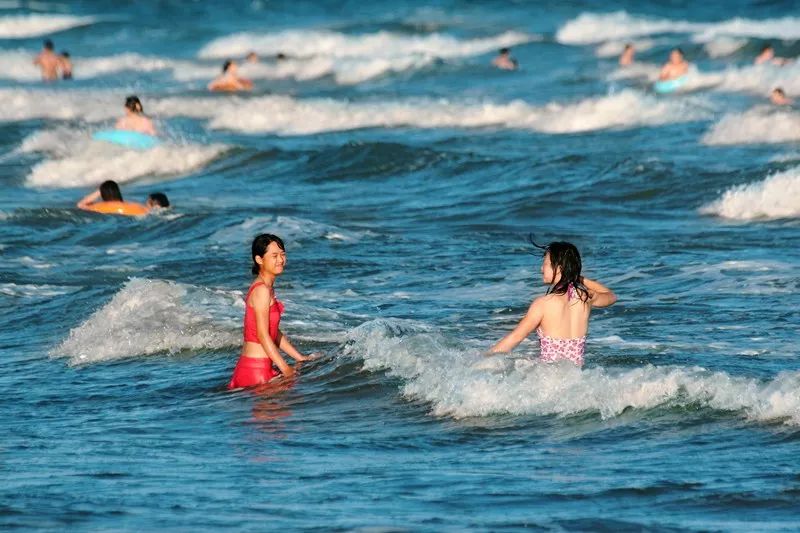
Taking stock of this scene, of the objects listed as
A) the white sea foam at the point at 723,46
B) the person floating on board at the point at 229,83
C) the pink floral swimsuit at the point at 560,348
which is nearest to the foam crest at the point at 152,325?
the pink floral swimsuit at the point at 560,348

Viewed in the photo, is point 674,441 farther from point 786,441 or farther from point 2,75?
point 2,75

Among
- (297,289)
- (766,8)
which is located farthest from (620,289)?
(766,8)

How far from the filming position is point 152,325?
39.4ft

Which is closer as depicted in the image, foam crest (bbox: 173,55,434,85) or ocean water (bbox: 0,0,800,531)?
ocean water (bbox: 0,0,800,531)

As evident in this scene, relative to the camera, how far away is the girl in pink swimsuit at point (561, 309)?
346 inches

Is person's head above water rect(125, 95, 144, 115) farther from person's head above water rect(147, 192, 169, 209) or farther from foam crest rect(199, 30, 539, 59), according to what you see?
foam crest rect(199, 30, 539, 59)

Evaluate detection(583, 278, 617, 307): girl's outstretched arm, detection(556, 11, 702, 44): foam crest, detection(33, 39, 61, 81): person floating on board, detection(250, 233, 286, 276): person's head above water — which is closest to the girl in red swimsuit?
detection(250, 233, 286, 276): person's head above water

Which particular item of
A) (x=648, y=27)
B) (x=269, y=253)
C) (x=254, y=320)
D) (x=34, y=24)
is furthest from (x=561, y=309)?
(x=34, y=24)

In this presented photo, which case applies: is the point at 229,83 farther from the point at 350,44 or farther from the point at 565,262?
the point at 565,262

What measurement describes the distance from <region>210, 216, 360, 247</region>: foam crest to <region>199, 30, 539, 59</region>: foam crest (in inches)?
1263

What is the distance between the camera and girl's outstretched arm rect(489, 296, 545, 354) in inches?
351

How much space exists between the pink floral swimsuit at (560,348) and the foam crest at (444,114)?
18.4 meters

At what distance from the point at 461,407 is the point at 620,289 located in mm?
4628

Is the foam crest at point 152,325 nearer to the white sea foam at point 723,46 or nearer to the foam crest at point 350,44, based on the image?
the white sea foam at point 723,46
